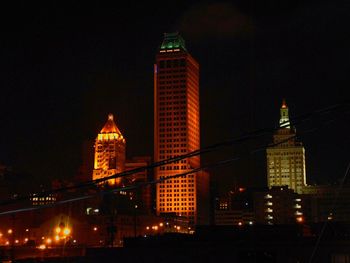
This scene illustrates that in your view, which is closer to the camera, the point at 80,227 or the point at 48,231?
the point at 48,231

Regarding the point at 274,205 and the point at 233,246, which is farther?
the point at 274,205

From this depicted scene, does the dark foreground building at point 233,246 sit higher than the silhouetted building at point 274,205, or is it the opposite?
the silhouetted building at point 274,205

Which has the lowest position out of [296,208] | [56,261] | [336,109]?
[56,261]

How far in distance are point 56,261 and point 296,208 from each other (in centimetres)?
14329

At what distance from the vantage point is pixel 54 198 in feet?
552

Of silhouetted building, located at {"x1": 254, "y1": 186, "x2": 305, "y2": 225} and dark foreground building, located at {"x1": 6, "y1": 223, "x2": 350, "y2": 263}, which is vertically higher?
silhouetted building, located at {"x1": 254, "y1": 186, "x2": 305, "y2": 225}

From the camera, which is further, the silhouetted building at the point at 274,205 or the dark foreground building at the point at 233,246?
the silhouetted building at the point at 274,205

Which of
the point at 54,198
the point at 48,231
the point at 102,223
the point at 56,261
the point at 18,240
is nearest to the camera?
the point at 56,261

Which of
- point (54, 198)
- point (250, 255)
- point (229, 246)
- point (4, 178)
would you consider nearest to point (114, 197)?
point (54, 198)

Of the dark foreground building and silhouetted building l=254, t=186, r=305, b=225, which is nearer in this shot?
the dark foreground building

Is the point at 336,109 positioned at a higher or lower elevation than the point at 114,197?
lower

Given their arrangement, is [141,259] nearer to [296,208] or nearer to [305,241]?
[305,241]

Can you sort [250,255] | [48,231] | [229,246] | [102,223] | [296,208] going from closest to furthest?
[250,255]
[229,246]
[48,231]
[102,223]
[296,208]

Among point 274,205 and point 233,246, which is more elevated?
point 274,205
